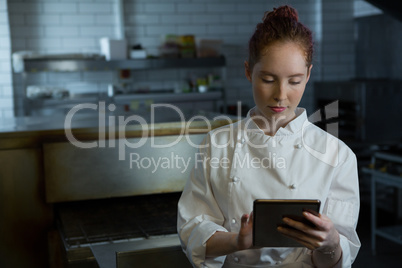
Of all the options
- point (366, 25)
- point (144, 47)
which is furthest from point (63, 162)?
point (366, 25)

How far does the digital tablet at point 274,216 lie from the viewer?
1034mm

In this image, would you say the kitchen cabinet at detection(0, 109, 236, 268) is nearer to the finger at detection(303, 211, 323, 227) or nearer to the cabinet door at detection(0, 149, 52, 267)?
the cabinet door at detection(0, 149, 52, 267)

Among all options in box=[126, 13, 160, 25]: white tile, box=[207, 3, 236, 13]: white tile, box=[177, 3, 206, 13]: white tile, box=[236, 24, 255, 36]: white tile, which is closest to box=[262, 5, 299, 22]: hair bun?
box=[126, 13, 160, 25]: white tile

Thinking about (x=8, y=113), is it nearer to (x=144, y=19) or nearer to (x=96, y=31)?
(x=96, y=31)

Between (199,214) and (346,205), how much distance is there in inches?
14.3

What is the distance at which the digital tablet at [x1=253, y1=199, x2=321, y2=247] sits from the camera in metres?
1.03

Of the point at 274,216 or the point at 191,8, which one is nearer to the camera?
the point at 274,216

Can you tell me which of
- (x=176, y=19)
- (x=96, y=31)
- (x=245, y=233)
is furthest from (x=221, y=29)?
(x=245, y=233)

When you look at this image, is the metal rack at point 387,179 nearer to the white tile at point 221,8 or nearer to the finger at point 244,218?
the finger at point 244,218

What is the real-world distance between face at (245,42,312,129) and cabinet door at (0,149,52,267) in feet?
4.09

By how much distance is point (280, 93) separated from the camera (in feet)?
3.89

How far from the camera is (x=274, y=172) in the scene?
4.10 ft

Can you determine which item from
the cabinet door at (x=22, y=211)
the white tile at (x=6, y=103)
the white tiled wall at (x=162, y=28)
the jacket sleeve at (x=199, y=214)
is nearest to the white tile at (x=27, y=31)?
the white tiled wall at (x=162, y=28)

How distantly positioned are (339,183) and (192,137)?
1120 mm
